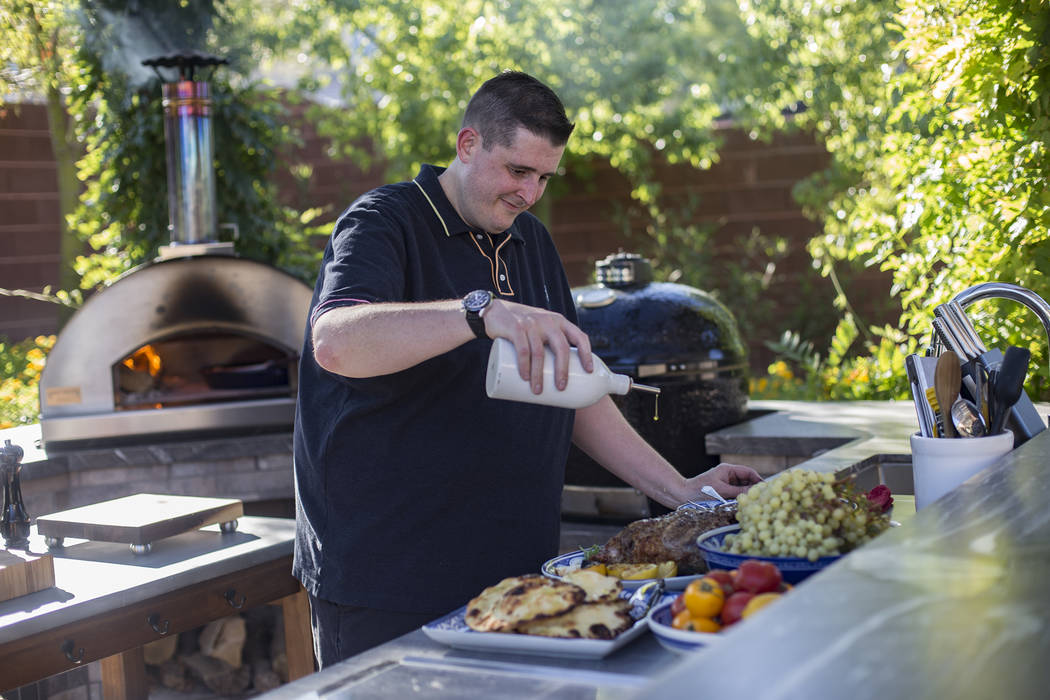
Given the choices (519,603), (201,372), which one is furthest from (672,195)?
(519,603)

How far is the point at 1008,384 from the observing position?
1.88 metres

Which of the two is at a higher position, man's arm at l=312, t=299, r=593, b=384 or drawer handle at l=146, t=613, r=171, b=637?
man's arm at l=312, t=299, r=593, b=384

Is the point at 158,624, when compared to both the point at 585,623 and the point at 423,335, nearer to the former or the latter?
the point at 423,335

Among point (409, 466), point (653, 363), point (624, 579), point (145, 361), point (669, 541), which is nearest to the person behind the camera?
point (624, 579)

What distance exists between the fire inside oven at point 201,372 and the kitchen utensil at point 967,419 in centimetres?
336

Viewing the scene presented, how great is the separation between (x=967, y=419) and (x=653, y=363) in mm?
1693

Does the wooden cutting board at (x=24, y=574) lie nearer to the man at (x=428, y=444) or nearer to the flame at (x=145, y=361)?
the man at (x=428, y=444)

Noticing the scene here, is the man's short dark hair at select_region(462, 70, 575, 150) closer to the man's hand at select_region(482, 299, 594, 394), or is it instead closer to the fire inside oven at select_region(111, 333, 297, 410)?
the man's hand at select_region(482, 299, 594, 394)

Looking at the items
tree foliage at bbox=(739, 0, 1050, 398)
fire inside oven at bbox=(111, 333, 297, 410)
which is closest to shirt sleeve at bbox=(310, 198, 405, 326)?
tree foliage at bbox=(739, 0, 1050, 398)

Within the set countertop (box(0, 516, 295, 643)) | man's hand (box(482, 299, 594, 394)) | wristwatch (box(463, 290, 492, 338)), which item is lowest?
countertop (box(0, 516, 295, 643))

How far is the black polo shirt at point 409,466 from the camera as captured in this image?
2086 mm

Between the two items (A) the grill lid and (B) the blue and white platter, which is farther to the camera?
(A) the grill lid

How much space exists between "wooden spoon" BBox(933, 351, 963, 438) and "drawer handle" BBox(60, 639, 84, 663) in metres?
1.75

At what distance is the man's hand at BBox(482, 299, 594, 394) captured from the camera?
4.93 feet
